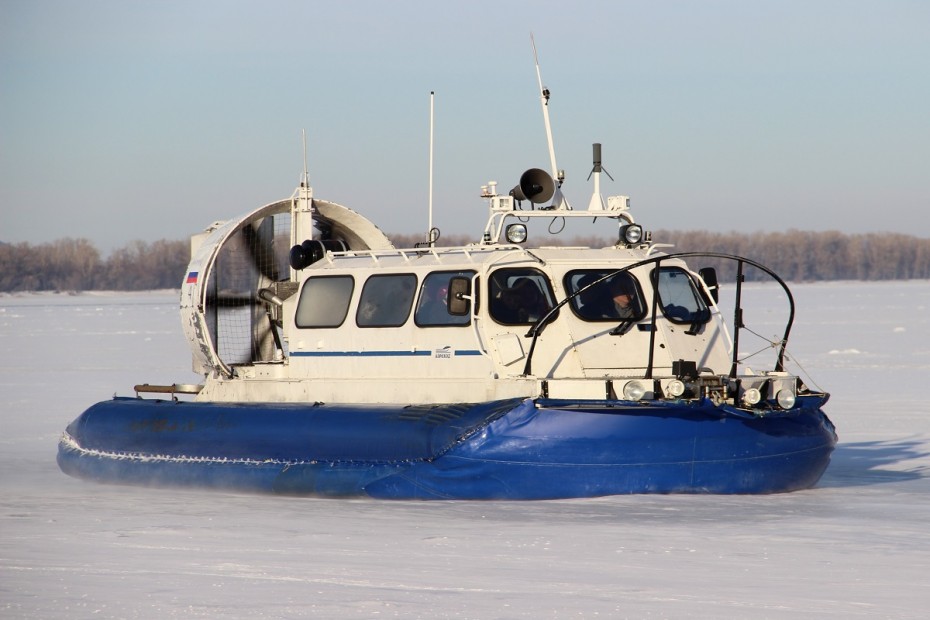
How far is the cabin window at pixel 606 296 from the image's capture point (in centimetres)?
841

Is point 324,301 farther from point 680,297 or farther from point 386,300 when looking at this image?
point 680,297

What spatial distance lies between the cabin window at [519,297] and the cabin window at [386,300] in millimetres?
596

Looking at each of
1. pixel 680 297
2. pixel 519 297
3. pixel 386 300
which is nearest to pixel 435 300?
pixel 386 300

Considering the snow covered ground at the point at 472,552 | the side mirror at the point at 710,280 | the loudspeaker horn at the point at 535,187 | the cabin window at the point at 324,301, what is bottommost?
the snow covered ground at the point at 472,552

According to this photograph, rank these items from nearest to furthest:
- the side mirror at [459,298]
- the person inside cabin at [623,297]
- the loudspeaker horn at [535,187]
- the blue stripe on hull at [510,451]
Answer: the blue stripe on hull at [510,451] → the side mirror at [459,298] → the person inside cabin at [623,297] → the loudspeaker horn at [535,187]

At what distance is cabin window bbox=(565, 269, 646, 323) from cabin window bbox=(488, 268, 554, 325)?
0.16 meters

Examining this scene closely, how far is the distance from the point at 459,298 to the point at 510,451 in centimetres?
111

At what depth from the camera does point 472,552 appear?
20.8 feet

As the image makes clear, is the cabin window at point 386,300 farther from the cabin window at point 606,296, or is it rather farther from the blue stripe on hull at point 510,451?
the cabin window at point 606,296

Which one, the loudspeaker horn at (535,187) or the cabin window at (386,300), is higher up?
the loudspeaker horn at (535,187)

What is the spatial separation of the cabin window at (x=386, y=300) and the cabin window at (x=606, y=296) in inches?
40.9

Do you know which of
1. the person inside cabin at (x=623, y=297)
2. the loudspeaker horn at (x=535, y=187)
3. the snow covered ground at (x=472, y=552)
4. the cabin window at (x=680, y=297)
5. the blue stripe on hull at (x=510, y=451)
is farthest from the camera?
the loudspeaker horn at (x=535, y=187)

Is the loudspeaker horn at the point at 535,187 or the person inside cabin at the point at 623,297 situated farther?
the loudspeaker horn at the point at 535,187

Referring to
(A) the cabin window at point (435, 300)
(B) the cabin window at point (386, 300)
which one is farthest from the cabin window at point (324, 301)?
(A) the cabin window at point (435, 300)
